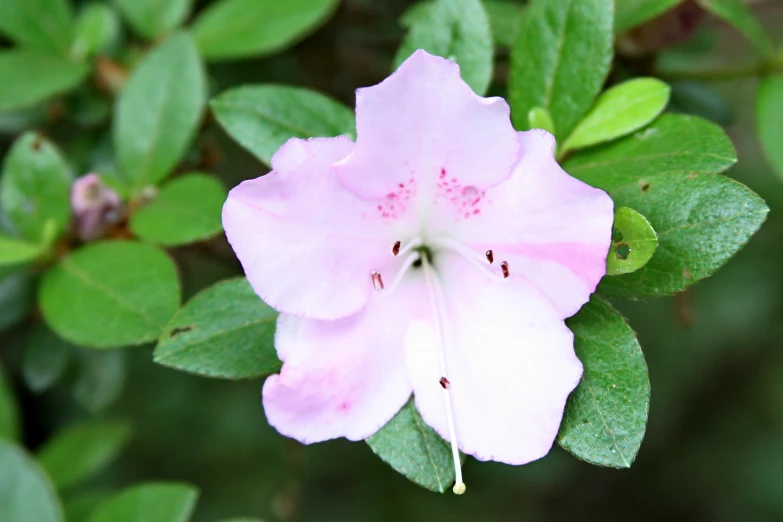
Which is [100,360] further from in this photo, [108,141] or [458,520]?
[458,520]

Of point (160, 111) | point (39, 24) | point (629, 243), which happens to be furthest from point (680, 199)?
point (39, 24)

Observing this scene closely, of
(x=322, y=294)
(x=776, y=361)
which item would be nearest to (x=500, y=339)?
(x=322, y=294)

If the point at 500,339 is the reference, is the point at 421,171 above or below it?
above

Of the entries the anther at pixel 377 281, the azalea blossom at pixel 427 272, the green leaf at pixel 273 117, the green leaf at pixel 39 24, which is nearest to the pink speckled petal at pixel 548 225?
the azalea blossom at pixel 427 272

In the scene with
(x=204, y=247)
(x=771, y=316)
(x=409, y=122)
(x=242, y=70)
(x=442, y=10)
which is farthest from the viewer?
(x=771, y=316)

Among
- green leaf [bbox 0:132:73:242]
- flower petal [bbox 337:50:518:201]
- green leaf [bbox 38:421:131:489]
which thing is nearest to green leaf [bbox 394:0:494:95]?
flower petal [bbox 337:50:518:201]

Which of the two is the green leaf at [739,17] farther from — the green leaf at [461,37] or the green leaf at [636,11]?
the green leaf at [461,37]
